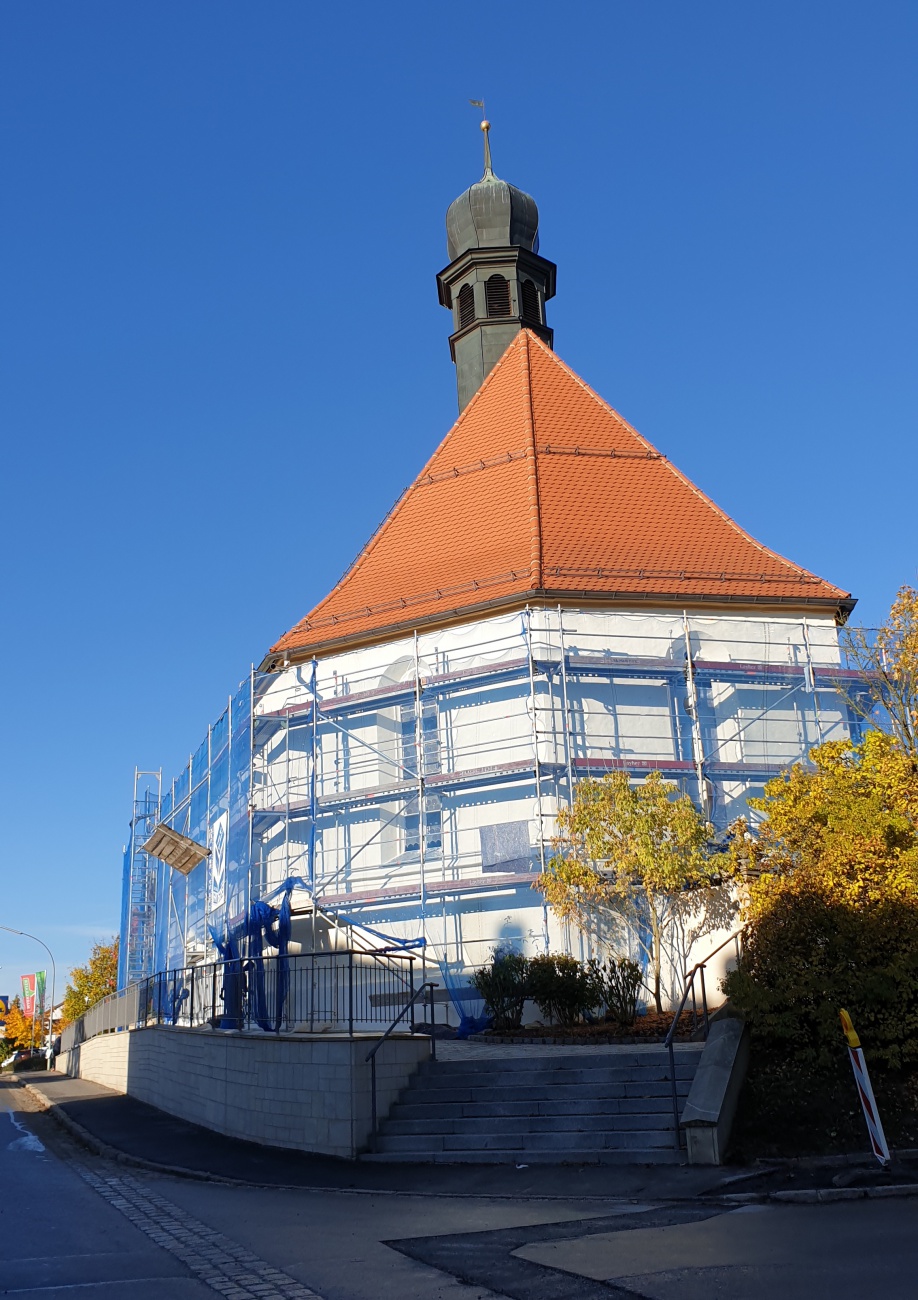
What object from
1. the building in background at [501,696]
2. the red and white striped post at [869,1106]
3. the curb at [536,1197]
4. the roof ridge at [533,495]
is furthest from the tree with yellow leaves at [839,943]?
the roof ridge at [533,495]

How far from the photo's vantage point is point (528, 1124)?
10.6m

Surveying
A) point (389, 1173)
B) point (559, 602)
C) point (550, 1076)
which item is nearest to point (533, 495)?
point (559, 602)

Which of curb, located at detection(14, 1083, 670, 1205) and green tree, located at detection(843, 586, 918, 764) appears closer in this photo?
curb, located at detection(14, 1083, 670, 1205)

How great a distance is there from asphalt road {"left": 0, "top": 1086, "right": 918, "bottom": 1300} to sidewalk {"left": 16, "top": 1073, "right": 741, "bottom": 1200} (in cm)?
33

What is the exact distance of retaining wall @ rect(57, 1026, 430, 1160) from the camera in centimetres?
1116

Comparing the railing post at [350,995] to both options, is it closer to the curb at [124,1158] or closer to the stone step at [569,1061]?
the stone step at [569,1061]

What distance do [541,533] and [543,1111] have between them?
14467 millimetres

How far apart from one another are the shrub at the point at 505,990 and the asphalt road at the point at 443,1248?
7196mm

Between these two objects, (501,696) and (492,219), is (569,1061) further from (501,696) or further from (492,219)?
(492,219)

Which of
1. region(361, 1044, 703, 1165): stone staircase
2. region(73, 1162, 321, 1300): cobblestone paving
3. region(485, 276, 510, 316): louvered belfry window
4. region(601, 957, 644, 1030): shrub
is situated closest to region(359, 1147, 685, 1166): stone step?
region(361, 1044, 703, 1165): stone staircase

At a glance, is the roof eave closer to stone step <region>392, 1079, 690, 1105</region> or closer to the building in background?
the building in background

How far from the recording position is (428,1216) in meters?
8.31

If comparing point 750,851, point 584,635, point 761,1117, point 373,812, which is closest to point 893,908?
point 761,1117

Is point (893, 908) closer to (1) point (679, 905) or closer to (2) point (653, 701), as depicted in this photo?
(1) point (679, 905)
